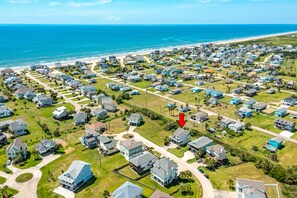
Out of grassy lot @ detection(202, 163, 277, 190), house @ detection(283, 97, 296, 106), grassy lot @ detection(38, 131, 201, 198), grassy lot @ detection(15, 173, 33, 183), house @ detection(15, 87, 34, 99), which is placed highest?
house @ detection(15, 87, 34, 99)

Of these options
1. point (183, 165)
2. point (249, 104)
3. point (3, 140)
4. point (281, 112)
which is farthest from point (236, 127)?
point (3, 140)

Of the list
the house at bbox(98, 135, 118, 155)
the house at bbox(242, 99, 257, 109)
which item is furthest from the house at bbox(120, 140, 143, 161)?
the house at bbox(242, 99, 257, 109)

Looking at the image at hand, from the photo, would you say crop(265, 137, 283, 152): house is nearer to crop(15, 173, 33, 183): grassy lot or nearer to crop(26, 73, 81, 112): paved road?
crop(15, 173, 33, 183): grassy lot

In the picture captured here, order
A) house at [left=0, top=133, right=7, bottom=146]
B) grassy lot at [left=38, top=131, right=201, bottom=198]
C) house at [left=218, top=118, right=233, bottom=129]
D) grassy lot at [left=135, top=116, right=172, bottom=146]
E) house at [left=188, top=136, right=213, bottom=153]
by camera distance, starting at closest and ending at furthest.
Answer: grassy lot at [left=38, top=131, right=201, bottom=198] < house at [left=188, top=136, right=213, bottom=153] < house at [left=0, top=133, right=7, bottom=146] < grassy lot at [left=135, top=116, right=172, bottom=146] < house at [left=218, top=118, right=233, bottom=129]

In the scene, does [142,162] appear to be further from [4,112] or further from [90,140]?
[4,112]

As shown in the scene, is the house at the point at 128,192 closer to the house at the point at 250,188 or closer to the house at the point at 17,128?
the house at the point at 250,188
